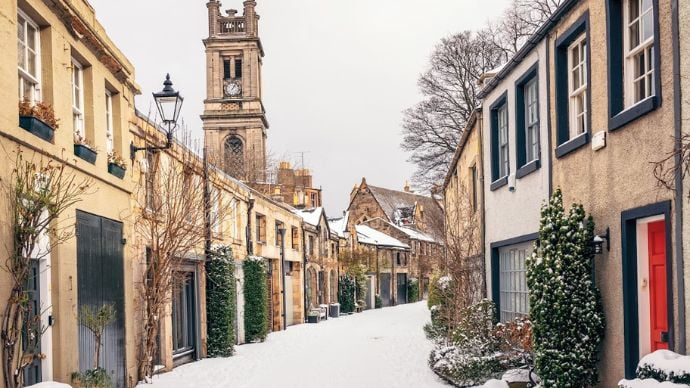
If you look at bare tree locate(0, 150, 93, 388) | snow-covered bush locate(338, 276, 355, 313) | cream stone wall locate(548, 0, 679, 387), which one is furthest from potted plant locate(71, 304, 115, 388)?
snow-covered bush locate(338, 276, 355, 313)

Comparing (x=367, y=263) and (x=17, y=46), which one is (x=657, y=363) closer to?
(x=17, y=46)

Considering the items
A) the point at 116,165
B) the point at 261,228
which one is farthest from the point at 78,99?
the point at 261,228

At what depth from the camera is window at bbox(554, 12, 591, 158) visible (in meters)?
9.66

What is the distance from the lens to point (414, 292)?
60312 mm

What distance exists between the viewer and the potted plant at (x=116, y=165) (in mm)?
12667

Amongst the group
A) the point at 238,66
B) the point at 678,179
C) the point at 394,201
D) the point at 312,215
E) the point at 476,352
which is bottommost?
the point at 476,352

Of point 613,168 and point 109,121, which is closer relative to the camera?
point 613,168

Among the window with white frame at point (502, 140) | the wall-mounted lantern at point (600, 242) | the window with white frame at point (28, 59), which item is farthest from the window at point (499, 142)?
the window with white frame at point (28, 59)

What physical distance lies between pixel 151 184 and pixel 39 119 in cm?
612

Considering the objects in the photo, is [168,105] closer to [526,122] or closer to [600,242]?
[526,122]

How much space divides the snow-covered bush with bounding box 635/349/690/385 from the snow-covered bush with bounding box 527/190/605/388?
2219 mm

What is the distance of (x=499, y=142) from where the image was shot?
47.4 feet

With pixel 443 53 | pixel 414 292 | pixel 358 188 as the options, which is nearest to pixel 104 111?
pixel 443 53

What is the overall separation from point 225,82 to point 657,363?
5877cm
